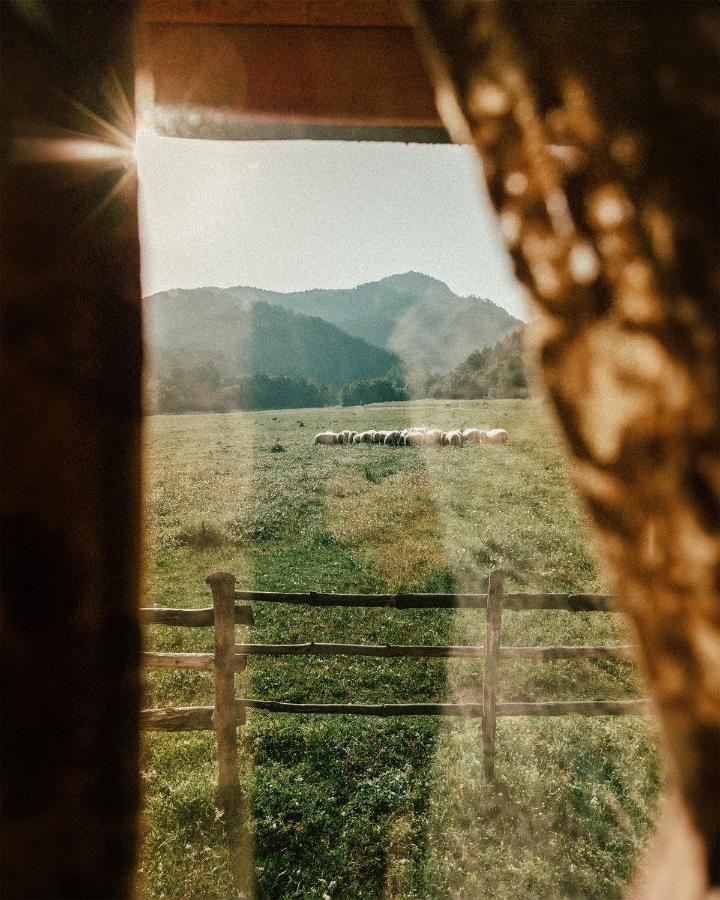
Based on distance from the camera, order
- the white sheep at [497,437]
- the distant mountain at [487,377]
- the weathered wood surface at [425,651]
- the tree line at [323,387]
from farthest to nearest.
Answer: the tree line at [323,387] < the distant mountain at [487,377] < the white sheep at [497,437] < the weathered wood surface at [425,651]

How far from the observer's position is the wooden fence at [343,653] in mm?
4102

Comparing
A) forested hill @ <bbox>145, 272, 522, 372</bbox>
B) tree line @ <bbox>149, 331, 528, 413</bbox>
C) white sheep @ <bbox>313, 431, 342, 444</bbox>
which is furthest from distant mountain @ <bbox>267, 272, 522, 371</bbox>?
white sheep @ <bbox>313, 431, 342, 444</bbox>

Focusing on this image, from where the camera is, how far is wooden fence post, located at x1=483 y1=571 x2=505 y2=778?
4.42m

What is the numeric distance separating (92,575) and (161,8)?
1.88 meters

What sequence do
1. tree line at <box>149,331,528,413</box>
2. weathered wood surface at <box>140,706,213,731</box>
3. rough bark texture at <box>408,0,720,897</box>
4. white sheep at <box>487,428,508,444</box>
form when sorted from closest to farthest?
rough bark texture at <box>408,0,720,897</box> → weathered wood surface at <box>140,706,213,731</box> → white sheep at <box>487,428,508,444</box> → tree line at <box>149,331,528,413</box>

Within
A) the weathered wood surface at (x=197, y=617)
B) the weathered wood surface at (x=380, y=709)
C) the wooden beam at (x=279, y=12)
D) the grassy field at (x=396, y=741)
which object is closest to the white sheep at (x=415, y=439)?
the grassy field at (x=396, y=741)

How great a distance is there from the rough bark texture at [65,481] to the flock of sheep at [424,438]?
2313cm

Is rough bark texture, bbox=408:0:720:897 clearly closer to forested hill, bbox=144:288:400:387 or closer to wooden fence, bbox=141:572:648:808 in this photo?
wooden fence, bbox=141:572:648:808

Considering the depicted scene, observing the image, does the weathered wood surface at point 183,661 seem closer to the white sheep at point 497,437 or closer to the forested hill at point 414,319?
the white sheep at point 497,437

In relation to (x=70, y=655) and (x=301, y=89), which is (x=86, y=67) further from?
(x=301, y=89)

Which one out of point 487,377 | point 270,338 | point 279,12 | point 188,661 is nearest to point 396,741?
point 188,661

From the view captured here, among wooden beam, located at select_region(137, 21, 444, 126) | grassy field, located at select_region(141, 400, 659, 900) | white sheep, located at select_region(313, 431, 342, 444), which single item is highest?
white sheep, located at select_region(313, 431, 342, 444)

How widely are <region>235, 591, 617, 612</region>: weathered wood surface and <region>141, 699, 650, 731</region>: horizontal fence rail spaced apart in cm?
79

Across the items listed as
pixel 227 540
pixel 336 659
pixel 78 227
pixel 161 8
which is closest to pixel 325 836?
pixel 336 659
